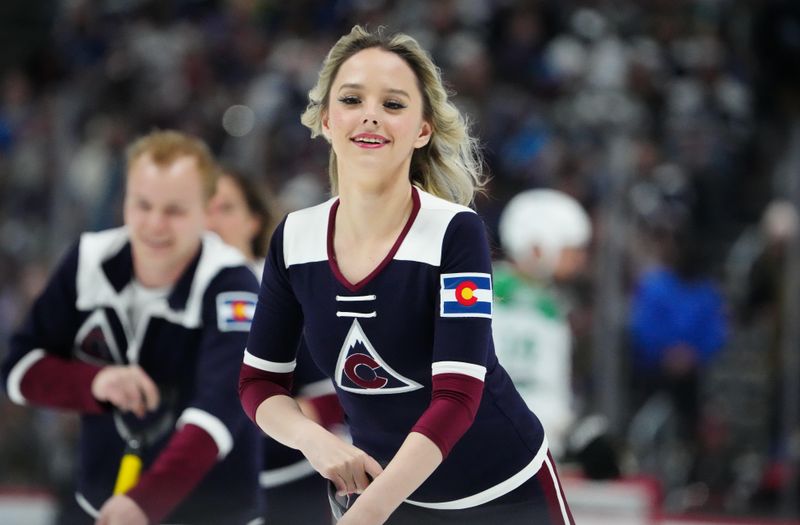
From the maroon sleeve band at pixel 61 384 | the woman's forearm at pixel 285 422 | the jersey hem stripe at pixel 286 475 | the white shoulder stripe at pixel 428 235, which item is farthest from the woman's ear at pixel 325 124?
the jersey hem stripe at pixel 286 475

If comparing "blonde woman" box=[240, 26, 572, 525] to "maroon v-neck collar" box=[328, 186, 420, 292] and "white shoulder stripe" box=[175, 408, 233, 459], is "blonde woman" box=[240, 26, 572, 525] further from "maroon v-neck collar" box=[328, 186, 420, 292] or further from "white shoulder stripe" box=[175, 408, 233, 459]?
"white shoulder stripe" box=[175, 408, 233, 459]

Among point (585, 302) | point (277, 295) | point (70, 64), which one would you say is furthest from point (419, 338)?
point (70, 64)

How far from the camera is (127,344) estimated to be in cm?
310

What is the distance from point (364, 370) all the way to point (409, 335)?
112mm

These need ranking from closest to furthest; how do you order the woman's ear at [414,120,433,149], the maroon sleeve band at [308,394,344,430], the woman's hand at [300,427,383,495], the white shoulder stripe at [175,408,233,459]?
the woman's hand at [300,427,383,495] → the woman's ear at [414,120,433,149] → the white shoulder stripe at [175,408,233,459] → the maroon sleeve band at [308,394,344,430]

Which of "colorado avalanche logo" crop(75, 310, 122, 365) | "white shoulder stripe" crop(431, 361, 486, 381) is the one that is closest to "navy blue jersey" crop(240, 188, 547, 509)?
"white shoulder stripe" crop(431, 361, 486, 381)

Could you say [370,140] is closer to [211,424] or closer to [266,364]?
[266,364]

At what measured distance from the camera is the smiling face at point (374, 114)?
7.43ft

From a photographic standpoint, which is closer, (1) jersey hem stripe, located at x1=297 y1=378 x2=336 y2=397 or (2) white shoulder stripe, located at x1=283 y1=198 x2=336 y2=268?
(2) white shoulder stripe, located at x1=283 y1=198 x2=336 y2=268

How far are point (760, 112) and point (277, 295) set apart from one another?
7175 mm

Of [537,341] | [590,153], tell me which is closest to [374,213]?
[537,341]

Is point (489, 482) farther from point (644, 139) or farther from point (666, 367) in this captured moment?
point (644, 139)

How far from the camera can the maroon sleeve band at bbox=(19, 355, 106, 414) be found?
2.98 meters

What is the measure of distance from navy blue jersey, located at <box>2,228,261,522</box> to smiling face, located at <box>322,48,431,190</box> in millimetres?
808
